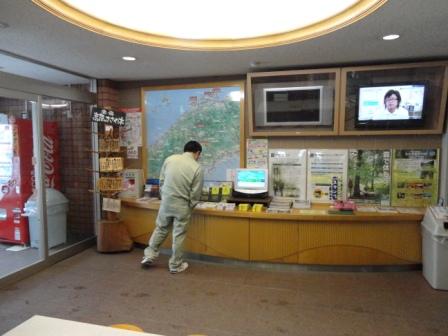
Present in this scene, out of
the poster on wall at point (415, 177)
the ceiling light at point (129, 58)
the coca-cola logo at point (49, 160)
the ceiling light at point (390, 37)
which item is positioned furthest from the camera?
the coca-cola logo at point (49, 160)

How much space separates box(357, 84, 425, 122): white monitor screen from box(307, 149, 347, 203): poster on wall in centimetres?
54

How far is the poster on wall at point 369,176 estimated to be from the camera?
381 cm

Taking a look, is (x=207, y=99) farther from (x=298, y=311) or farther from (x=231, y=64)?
(x=298, y=311)

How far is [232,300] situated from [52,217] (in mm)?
2706

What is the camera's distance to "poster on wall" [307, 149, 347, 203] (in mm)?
3910

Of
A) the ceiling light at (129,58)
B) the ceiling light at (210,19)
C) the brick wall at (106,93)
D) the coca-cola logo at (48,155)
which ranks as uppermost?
the ceiling light at (210,19)

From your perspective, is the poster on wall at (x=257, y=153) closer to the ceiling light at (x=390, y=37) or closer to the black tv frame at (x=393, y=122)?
the black tv frame at (x=393, y=122)

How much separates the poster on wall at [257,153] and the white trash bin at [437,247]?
6.24 feet

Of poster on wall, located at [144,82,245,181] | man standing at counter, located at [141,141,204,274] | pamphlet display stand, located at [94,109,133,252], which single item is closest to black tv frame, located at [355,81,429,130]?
poster on wall, located at [144,82,245,181]

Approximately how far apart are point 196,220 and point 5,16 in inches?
106

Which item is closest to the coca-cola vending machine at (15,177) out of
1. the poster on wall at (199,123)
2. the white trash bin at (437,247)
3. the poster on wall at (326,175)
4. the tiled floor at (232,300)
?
the tiled floor at (232,300)

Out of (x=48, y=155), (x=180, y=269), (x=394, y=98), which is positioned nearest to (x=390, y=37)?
(x=394, y=98)

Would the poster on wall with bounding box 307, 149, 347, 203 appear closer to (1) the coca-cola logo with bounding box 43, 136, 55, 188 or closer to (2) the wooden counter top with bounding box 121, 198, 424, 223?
(2) the wooden counter top with bounding box 121, 198, 424, 223

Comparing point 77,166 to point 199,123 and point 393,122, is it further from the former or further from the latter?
point 393,122
